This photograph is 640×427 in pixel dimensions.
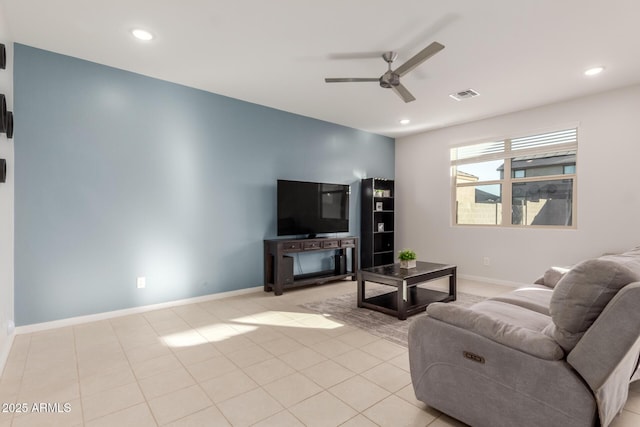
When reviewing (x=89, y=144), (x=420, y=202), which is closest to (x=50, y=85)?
(x=89, y=144)

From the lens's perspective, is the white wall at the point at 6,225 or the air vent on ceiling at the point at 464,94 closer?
the white wall at the point at 6,225

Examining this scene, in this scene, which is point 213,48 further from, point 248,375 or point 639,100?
point 639,100

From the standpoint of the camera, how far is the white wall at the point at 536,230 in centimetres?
396

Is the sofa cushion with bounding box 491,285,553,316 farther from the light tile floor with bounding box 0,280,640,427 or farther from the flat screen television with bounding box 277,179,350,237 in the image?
the flat screen television with bounding box 277,179,350,237

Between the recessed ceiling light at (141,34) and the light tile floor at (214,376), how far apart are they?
264cm

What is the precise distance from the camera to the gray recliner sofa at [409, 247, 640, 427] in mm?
1253

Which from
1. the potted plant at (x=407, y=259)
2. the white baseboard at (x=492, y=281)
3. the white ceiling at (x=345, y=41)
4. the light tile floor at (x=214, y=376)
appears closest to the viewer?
the light tile floor at (x=214, y=376)

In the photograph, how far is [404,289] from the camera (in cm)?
330

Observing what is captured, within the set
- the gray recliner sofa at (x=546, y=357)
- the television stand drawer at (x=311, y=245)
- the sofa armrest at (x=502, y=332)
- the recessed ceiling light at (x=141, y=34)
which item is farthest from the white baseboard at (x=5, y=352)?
the television stand drawer at (x=311, y=245)

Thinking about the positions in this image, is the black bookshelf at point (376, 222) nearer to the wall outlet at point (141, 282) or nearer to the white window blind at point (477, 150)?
the white window blind at point (477, 150)

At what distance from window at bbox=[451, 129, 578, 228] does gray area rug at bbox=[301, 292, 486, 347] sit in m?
1.66

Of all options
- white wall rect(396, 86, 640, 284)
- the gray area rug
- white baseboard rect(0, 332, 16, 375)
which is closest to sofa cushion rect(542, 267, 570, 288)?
the gray area rug

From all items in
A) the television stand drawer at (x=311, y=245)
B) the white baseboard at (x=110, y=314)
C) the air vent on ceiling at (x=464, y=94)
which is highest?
the air vent on ceiling at (x=464, y=94)

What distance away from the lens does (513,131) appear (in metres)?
4.89
